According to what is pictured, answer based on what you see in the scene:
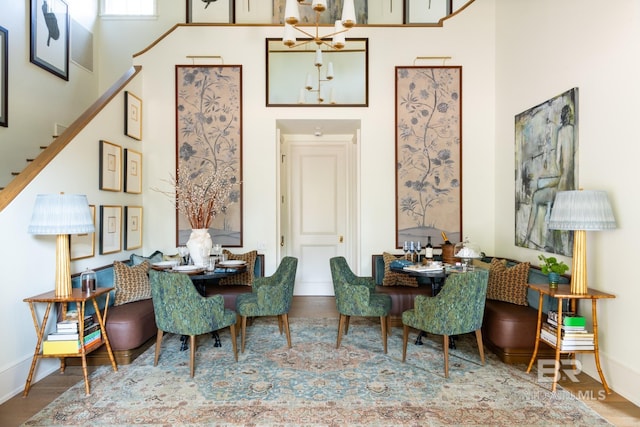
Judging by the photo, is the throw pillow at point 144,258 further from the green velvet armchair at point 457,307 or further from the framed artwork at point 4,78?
the green velvet armchair at point 457,307

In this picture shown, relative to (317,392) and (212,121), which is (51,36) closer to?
(212,121)

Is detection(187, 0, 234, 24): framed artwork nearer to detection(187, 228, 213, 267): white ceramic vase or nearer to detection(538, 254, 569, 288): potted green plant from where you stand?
detection(187, 228, 213, 267): white ceramic vase

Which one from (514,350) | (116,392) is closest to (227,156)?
(116,392)

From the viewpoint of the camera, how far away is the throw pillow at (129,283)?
12.8ft

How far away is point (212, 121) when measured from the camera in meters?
5.25

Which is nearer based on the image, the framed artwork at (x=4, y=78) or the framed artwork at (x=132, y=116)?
the framed artwork at (x=4, y=78)

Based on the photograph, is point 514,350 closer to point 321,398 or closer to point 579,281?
point 579,281

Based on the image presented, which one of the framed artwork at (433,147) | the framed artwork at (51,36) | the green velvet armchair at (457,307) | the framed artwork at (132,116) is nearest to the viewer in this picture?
the green velvet armchair at (457,307)

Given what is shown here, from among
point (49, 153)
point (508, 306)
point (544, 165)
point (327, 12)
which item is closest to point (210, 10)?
point (327, 12)

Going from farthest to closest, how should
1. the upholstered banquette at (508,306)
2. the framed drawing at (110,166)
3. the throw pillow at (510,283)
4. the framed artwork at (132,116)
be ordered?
the framed artwork at (132,116), the framed drawing at (110,166), the throw pillow at (510,283), the upholstered banquette at (508,306)

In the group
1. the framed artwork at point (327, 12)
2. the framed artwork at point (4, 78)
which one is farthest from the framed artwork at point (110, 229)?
the framed artwork at point (327, 12)

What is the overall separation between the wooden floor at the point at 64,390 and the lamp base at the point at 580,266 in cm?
77

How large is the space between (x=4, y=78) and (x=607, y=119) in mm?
6226

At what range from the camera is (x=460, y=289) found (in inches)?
123
